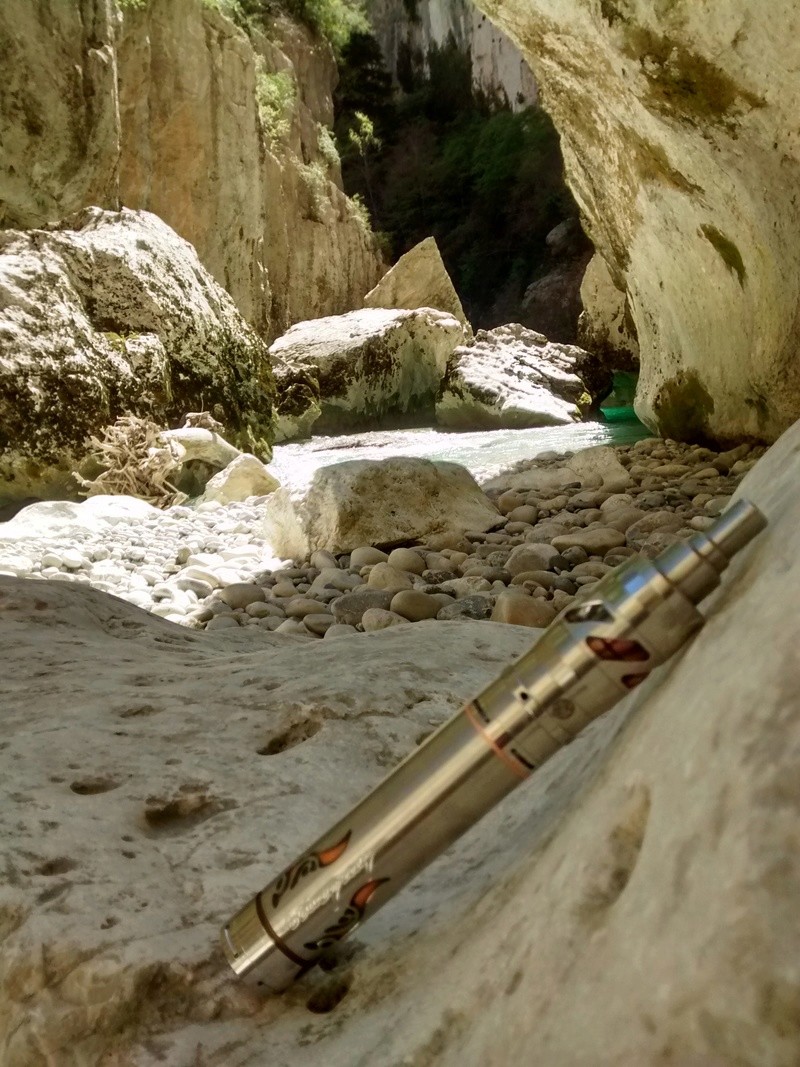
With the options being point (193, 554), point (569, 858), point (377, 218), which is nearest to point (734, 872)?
point (569, 858)

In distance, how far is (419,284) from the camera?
53.0 feet

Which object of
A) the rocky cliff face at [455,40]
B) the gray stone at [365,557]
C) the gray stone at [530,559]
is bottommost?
the gray stone at [365,557]

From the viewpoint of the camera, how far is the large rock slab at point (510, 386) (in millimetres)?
10930

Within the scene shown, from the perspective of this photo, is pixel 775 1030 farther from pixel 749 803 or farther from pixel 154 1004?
pixel 154 1004

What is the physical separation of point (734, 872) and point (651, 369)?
6479mm

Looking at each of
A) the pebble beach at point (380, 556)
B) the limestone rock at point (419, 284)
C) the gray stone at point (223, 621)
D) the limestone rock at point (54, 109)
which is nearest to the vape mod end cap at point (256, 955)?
the pebble beach at point (380, 556)

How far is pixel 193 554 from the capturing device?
3777 mm

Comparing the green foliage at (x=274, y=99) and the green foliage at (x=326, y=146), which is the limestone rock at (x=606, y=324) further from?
the green foliage at (x=326, y=146)

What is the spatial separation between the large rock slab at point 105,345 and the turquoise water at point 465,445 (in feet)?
2.81

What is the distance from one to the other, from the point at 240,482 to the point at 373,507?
1.94m

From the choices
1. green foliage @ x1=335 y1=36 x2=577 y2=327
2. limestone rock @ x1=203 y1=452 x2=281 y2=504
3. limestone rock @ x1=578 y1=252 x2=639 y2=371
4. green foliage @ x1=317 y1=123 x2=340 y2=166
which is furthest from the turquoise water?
green foliage @ x1=335 y1=36 x2=577 y2=327

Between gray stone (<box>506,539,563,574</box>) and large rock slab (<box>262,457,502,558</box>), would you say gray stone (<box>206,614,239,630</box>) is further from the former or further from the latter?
gray stone (<box>506,539,563,574</box>)

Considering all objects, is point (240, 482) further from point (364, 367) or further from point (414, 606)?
point (364, 367)

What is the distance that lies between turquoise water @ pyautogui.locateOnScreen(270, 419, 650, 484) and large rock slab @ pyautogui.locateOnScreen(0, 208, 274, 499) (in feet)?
2.81
